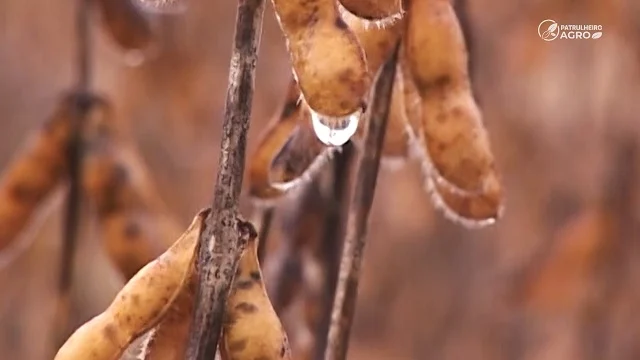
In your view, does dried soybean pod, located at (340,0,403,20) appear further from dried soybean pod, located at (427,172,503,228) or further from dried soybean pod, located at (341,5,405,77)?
dried soybean pod, located at (427,172,503,228)

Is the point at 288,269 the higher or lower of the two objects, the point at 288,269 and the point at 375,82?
the lower

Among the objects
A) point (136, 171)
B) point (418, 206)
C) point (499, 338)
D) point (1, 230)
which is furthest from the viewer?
point (418, 206)

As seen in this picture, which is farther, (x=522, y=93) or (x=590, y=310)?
(x=522, y=93)

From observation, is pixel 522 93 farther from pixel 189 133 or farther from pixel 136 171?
pixel 136 171

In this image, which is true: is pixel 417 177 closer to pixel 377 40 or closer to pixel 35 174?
pixel 35 174

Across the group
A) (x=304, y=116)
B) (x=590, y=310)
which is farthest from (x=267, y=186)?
(x=590, y=310)

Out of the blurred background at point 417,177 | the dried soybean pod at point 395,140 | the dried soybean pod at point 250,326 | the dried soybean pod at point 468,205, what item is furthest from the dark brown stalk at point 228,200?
the blurred background at point 417,177
